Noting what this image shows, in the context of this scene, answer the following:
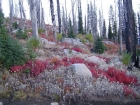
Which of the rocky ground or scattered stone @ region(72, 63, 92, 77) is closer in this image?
the rocky ground

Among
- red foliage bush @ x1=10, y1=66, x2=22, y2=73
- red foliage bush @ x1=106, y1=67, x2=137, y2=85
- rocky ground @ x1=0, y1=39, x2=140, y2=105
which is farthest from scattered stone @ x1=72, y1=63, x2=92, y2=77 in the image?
red foliage bush @ x1=10, y1=66, x2=22, y2=73

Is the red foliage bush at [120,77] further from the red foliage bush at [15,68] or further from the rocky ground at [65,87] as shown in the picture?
the red foliage bush at [15,68]

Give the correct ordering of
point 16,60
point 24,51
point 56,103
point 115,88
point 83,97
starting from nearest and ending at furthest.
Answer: point 56,103 < point 83,97 < point 115,88 < point 16,60 < point 24,51

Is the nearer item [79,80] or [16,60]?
[79,80]

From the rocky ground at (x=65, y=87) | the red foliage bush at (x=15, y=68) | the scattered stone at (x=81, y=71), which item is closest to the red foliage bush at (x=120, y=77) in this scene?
the rocky ground at (x=65, y=87)

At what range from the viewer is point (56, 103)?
6301 mm

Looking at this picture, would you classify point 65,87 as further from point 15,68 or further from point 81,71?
point 15,68

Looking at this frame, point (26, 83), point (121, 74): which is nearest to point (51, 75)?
point (26, 83)

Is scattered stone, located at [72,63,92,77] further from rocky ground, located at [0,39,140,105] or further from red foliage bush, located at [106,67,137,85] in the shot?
red foliage bush, located at [106,67,137,85]

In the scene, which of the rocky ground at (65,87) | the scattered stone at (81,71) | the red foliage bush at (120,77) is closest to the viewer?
the rocky ground at (65,87)

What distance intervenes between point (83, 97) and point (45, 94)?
120cm

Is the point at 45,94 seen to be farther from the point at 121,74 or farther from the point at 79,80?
the point at 121,74

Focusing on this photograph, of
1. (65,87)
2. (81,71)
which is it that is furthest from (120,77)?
(65,87)

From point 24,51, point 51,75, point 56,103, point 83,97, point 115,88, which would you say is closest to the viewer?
point 56,103
